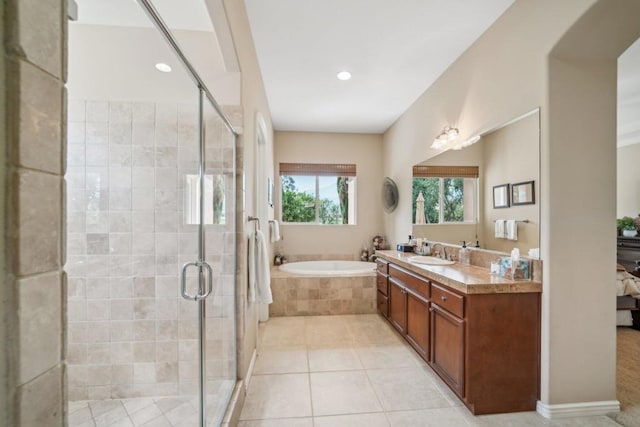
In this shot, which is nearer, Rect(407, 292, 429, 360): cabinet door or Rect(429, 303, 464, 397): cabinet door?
Rect(429, 303, 464, 397): cabinet door

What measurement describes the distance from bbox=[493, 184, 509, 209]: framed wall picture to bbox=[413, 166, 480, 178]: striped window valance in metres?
0.31

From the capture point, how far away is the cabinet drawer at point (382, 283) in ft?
11.0

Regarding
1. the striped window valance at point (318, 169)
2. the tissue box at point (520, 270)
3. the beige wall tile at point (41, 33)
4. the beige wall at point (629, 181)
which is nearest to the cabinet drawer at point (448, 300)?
the tissue box at point (520, 270)

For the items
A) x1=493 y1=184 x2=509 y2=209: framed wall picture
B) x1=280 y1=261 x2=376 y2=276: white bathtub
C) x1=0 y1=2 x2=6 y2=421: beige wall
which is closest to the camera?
x1=0 y1=2 x2=6 y2=421: beige wall

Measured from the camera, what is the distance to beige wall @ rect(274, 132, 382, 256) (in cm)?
493

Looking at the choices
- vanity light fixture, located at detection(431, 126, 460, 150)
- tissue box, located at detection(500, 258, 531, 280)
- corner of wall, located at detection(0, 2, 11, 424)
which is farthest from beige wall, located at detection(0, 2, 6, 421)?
vanity light fixture, located at detection(431, 126, 460, 150)

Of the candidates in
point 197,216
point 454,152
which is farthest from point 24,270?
point 454,152

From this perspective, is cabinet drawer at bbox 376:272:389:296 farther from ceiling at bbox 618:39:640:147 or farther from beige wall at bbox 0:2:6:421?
beige wall at bbox 0:2:6:421

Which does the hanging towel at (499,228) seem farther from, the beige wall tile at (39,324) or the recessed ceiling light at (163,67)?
the recessed ceiling light at (163,67)

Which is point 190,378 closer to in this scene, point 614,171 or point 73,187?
point 73,187

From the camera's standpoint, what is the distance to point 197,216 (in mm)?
1793

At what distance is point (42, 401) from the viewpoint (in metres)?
0.42

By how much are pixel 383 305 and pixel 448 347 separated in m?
1.44

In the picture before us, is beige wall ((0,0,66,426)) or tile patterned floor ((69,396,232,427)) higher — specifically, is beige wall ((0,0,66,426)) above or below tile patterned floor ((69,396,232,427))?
above
